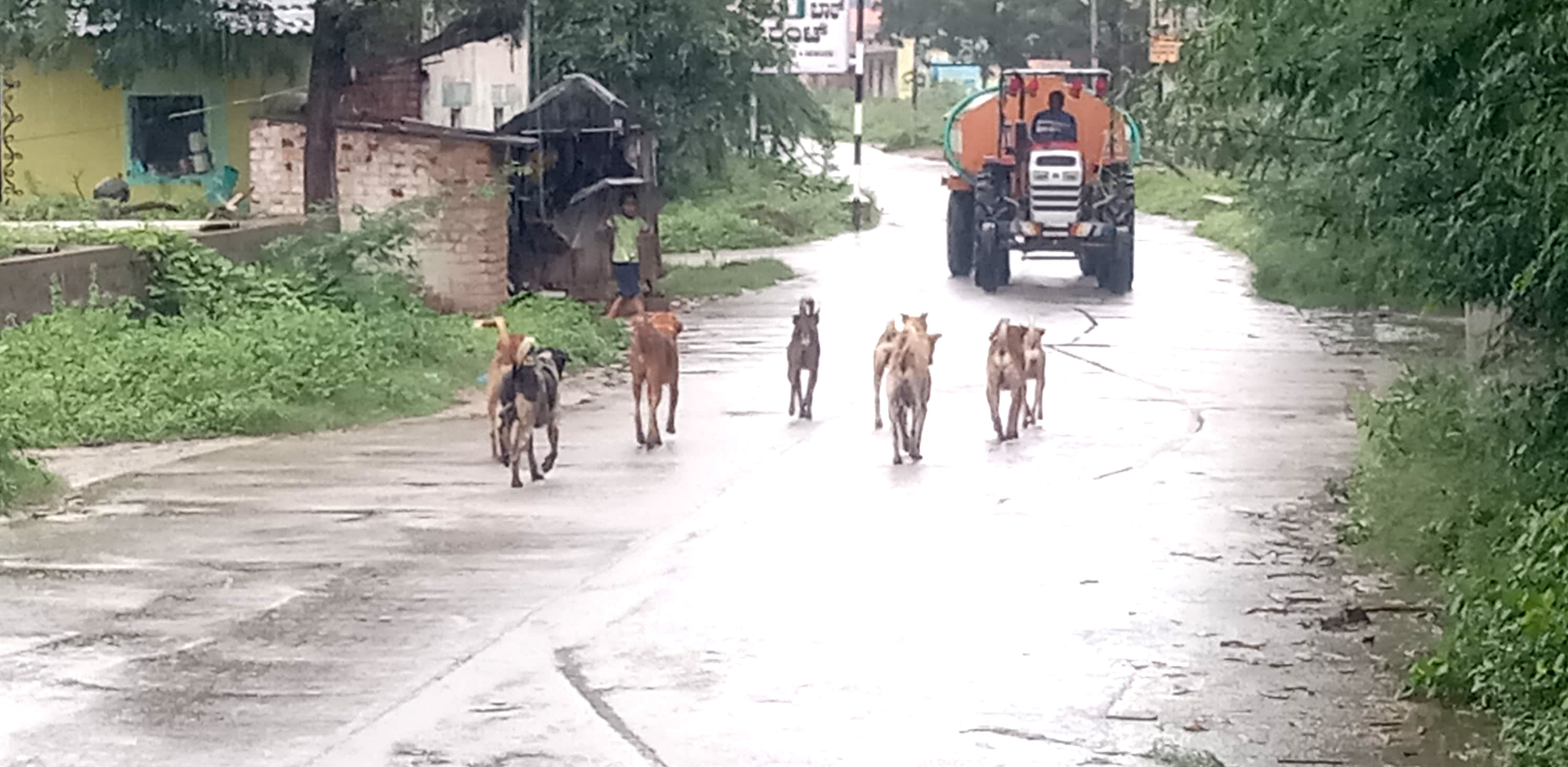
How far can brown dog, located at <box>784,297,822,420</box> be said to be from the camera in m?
16.5

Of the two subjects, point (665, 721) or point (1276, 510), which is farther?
point (1276, 510)

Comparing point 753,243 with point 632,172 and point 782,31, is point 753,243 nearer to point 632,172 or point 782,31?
point 782,31

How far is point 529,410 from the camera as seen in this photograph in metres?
13.5

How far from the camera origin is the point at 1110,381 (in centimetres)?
1927

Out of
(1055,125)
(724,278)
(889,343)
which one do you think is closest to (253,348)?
(889,343)

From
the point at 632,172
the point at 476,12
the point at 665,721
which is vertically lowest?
the point at 665,721

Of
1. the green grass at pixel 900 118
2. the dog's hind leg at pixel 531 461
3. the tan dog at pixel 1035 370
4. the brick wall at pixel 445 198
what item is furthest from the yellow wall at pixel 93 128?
the green grass at pixel 900 118

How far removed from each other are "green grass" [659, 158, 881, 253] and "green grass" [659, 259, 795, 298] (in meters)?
1.09

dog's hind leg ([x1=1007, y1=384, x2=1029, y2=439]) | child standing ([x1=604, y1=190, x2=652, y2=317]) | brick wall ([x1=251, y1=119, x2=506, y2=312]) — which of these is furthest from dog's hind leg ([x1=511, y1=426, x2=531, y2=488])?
child standing ([x1=604, y1=190, x2=652, y2=317])

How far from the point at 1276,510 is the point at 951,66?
75562 mm

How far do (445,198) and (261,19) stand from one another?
4.57 meters

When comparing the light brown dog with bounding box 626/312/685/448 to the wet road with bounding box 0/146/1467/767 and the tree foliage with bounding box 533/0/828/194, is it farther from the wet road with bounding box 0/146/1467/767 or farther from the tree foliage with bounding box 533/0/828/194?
the tree foliage with bounding box 533/0/828/194

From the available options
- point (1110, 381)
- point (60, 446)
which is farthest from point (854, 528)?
point (1110, 381)

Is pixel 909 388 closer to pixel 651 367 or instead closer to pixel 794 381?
pixel 651 367
